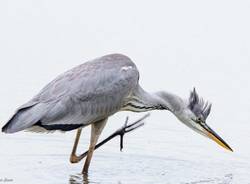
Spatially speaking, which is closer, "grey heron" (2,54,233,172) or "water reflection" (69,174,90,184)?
"grey heron" (2,54,233,172)

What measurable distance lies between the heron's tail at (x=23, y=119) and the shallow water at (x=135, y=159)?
695 millimetres

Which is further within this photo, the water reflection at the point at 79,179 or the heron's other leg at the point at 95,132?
the heron's other leg at the point at 95,132

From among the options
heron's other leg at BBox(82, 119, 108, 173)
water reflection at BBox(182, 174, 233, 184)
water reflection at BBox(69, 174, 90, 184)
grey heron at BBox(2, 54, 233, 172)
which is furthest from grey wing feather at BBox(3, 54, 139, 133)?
water reflection at BBox(182, 174, 233, 184)

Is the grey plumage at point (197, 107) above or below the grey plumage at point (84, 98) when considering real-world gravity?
below

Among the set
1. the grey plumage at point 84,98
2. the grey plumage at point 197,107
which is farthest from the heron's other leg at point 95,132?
the grey plumage at point 197,107

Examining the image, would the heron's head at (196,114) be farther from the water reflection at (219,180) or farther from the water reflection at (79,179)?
the water reflection at (79,179)

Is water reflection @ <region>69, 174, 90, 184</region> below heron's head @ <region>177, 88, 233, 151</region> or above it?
below

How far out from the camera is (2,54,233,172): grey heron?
31.6 ft

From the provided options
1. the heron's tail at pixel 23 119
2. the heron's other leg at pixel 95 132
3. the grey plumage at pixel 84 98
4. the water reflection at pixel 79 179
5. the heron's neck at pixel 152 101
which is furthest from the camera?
the heron's neck at pixel 152 101

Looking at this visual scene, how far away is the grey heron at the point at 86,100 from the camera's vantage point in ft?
31.6

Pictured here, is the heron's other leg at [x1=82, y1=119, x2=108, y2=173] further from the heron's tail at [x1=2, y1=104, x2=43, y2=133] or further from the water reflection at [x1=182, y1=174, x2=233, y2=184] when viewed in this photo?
the water reflection at [x1=182, y1=174, x2=233, y2=184]

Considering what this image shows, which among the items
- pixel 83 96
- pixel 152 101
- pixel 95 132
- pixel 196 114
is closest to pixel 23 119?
pixel 83 96

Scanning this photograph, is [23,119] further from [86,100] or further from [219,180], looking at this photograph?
[219,180]

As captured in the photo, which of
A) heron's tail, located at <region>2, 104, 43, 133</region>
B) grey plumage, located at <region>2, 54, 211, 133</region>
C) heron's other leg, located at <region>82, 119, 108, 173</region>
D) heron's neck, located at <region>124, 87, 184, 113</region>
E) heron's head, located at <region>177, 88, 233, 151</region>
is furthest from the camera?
heron's head, located at <region>177, 88, 233, 151</region>
